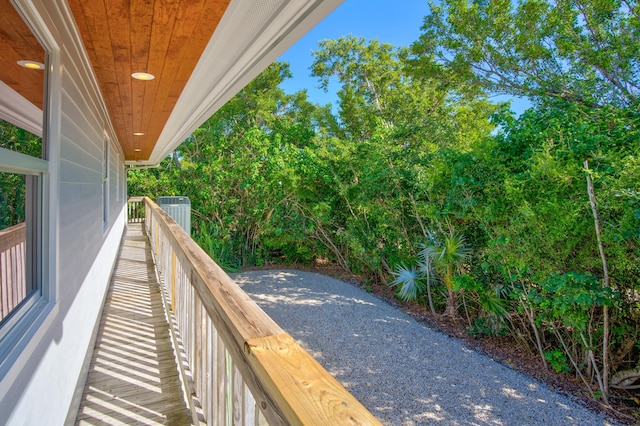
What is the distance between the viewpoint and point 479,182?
5.51 metres

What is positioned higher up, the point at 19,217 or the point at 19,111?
the point at 19,111

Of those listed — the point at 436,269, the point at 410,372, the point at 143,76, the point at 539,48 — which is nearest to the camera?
the point at 143,76

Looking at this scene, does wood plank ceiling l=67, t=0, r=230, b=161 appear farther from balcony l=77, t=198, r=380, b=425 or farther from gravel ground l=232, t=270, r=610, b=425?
gravel ground l=232, t=270, r=610, b=425

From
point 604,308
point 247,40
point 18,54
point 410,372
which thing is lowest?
point 410,372

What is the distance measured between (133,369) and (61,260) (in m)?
1.12

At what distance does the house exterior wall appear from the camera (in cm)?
133

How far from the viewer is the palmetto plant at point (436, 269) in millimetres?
6156

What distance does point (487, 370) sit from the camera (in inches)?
197

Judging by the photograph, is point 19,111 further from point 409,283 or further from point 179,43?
point 409,283

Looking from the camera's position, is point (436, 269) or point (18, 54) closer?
point (18, 54)

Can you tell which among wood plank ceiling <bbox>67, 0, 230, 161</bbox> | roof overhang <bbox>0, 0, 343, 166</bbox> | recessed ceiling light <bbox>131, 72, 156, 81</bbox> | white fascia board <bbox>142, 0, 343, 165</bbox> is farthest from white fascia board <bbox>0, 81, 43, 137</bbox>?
recessed ceiling light <bbox>131, 72, 156, 81</bbox>

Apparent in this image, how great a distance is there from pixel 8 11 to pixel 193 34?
0.88m

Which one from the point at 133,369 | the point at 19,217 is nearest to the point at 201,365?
the point at 19,217

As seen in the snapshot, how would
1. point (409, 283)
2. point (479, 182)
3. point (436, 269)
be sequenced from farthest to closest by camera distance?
point (409, 283)
point (436, 269)
point (479, 182)
